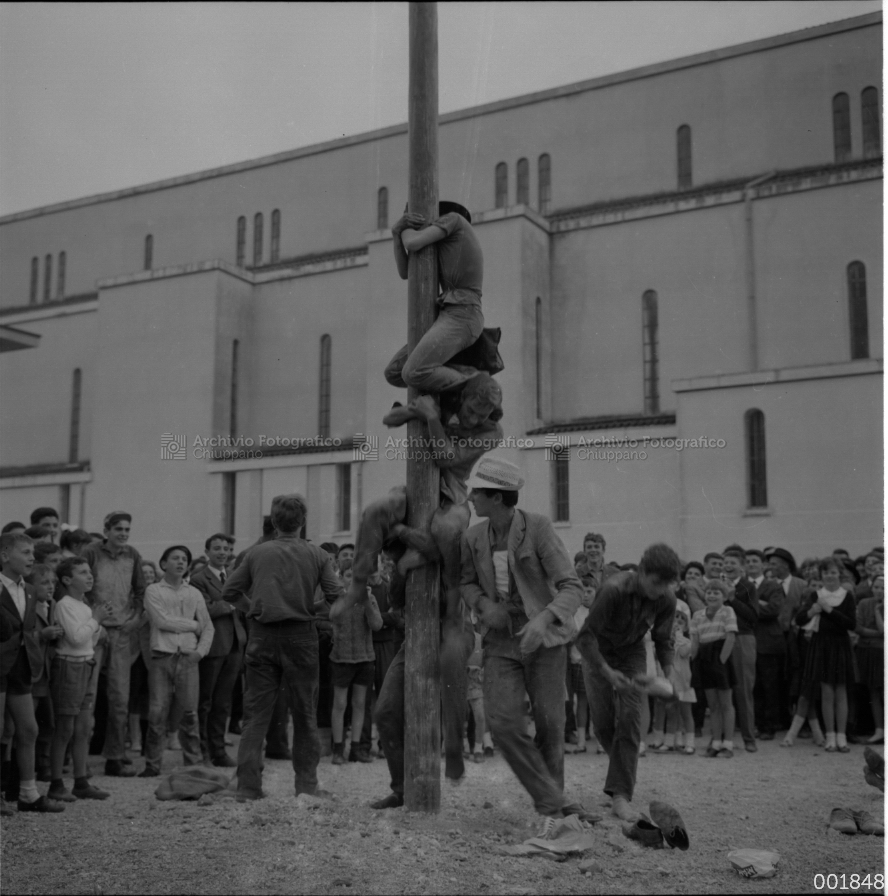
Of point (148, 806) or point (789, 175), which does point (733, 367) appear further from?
point (148, 806)

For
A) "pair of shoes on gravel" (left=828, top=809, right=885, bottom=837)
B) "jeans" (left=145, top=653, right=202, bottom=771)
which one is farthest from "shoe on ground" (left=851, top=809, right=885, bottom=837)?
"jeans" (left=145, top=653, right=202, bottom=771)

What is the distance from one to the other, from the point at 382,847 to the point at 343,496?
23365 millimetres

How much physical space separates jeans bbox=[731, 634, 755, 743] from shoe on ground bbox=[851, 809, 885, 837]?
14.3ft

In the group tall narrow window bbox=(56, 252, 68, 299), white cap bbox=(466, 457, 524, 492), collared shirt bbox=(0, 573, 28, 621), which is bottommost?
collared shirt bbox=(0, 573, 28, 621)

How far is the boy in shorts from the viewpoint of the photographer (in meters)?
7.80

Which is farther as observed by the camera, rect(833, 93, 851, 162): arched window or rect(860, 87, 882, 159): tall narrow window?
rect(833, 93, 851, 162): arched window

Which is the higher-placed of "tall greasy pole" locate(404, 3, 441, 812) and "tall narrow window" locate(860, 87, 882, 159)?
"tall narrow window" locate(860, 87, 882, 159)

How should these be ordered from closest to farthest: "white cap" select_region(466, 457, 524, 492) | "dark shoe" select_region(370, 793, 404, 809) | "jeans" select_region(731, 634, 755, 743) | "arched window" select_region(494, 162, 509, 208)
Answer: "white cap" select_region(466, 457, 524, 492)
"dark shoe" select_region(370, 793, 404, 809)
"jeans" select_region(731, 634, 755, 743)
"arched window" select_region(494, 162, 509, 208)

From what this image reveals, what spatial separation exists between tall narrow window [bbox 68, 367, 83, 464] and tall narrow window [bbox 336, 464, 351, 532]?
1364 cm

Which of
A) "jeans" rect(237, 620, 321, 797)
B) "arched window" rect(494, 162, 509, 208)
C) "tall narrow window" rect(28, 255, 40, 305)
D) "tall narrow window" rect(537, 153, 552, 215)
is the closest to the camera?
"jeans" rect(237, 620, 321, 797)

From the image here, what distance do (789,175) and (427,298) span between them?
2693 cm

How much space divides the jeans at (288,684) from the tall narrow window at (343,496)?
21059mm

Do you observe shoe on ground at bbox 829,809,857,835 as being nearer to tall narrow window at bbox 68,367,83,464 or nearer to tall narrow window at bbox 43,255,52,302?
tall narrow window at bbox 68,367,83,464

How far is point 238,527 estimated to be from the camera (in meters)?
30.5
